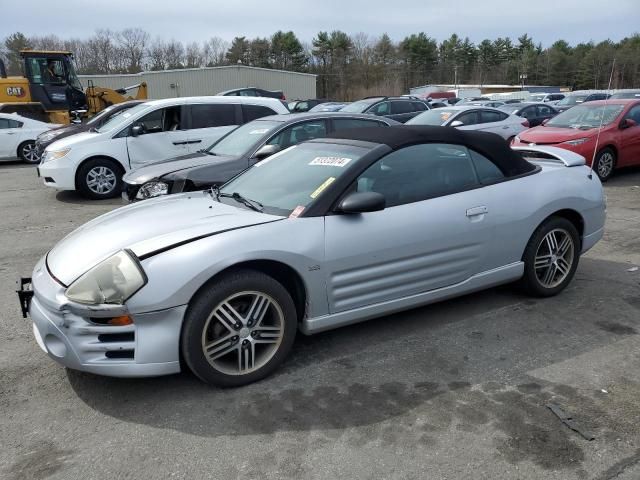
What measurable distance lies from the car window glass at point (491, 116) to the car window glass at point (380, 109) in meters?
3.86

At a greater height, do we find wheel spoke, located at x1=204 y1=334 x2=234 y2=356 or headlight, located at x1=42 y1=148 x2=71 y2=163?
headlight, located at x1=42 y1=148 x2=71 y2=163

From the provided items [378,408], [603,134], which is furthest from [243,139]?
[603,134]

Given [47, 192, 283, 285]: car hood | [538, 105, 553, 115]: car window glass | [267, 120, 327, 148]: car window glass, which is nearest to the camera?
[47, 192, 283, 285]: car hood

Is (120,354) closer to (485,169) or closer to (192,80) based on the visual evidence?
(485,169)

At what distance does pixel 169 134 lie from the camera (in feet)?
31.8

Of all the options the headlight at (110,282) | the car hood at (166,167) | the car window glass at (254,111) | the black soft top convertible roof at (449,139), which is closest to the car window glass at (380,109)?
the car window glass at (254,111)

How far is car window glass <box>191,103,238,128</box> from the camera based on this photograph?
387 inches

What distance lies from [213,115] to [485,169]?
6.79 metres

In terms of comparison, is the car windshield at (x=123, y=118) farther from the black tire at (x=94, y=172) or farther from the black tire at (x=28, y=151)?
the black tire at (x=28, y=151)

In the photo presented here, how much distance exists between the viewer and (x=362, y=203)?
342cm

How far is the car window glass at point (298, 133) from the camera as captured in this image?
7.27 m

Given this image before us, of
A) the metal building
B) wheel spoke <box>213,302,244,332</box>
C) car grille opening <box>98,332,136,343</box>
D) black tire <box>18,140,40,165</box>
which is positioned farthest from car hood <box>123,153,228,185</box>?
the metal building

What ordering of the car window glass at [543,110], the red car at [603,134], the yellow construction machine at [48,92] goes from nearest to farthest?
the red car at [603,134] < the car window glass at [543,110] < the yellow construction machine at [48,92]

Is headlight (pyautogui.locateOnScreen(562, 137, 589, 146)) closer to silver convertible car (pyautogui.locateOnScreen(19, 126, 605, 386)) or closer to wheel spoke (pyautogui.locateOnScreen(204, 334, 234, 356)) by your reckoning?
silver convertible car (pyautogui.locateOnScreen(19, 126, 605, 386))
